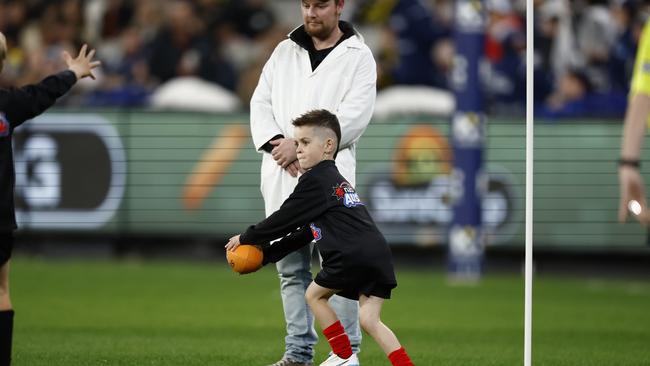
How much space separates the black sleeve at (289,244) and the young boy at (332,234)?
141mm

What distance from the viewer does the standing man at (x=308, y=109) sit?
8.48 m

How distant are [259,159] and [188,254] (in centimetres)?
168

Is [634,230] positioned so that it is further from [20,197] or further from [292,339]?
[292,339]

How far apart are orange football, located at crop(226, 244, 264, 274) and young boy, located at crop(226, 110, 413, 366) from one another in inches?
1.8

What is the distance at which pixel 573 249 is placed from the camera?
693 inches

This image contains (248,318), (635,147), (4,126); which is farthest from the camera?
(248,318)

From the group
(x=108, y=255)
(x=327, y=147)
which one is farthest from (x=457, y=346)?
(x=108, y=255)

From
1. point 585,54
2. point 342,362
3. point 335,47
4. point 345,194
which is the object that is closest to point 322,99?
point 335,47

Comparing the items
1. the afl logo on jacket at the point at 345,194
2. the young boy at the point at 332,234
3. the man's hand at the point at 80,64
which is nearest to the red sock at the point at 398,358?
the young boy at the point at 332,234

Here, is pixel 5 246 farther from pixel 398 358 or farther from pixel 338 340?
pixel 398 358

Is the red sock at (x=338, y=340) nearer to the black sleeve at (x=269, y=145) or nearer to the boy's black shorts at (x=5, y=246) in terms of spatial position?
the black sleeve at (x=269, y=145)

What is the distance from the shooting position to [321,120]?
7.81m

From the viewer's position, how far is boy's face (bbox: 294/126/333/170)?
7832mm

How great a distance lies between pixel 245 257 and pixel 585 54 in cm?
1215
